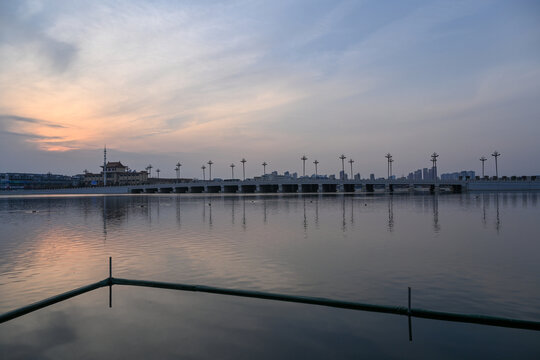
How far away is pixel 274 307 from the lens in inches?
528

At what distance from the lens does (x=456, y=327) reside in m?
11.5

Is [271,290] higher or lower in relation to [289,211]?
lower

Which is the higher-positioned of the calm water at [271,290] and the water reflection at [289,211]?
the water reflection at [289,211]

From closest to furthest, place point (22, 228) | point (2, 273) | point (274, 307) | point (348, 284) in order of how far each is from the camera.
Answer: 1. point (274, 307)
2. point (348, 284)
3. point (2, 273)
4. point (22, 228)

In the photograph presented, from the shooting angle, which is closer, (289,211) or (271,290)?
(271,290)

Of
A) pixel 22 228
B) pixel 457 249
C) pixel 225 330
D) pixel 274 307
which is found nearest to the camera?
pixel 225 330

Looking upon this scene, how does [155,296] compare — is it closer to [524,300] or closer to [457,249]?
[524,300]

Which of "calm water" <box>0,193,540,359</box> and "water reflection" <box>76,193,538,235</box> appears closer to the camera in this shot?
"calm water" <box>0,193,540,359</box>

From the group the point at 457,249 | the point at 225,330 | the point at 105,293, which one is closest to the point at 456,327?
the point at 225,330

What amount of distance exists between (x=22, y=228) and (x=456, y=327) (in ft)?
137

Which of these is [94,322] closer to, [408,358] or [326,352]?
[326,352]

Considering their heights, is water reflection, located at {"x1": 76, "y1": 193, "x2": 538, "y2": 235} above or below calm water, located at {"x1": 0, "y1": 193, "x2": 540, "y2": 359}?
above

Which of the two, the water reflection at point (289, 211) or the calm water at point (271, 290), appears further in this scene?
the water reflection at point (289, 211)

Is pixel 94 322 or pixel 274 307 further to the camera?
pixel 274 307
